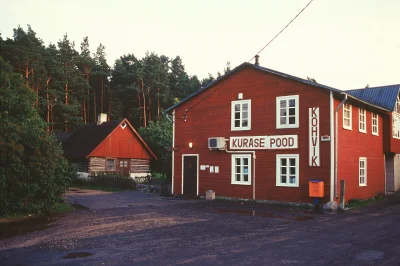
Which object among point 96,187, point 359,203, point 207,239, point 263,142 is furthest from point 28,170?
point 96,187

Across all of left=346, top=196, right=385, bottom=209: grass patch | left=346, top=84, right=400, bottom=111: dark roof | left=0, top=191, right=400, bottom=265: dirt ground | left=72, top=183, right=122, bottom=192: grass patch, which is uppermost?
left=346, top=84, right=400, bottom=111: dark roof

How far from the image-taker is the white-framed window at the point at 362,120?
2214cm

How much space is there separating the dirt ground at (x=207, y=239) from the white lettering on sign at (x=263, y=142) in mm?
4344

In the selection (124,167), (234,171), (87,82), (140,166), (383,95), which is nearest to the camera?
(234,171)

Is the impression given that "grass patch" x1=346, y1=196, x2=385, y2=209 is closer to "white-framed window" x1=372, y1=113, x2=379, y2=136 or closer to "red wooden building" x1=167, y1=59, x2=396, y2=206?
"red wooden building" x1=167, y1=59, x2=396, y2=206

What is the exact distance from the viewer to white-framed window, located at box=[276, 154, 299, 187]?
773 inches

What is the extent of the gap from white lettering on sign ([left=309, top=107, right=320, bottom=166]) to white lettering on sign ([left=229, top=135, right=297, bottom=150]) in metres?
0.92

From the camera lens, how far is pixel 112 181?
3180cm

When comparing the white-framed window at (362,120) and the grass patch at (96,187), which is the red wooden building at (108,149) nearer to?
the grass patch at (96,187)

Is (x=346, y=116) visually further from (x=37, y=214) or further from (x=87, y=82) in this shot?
(x=87, y=82)

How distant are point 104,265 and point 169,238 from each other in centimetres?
305

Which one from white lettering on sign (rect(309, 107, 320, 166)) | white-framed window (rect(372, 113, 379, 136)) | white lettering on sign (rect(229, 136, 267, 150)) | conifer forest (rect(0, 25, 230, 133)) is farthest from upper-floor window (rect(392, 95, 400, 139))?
conifer forest (rect(0, 25, 230, 133))

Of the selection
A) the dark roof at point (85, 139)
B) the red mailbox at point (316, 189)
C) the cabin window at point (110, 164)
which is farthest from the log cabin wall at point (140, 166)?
the red mailbox at point (316, 189)

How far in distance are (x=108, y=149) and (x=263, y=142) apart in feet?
68.3
